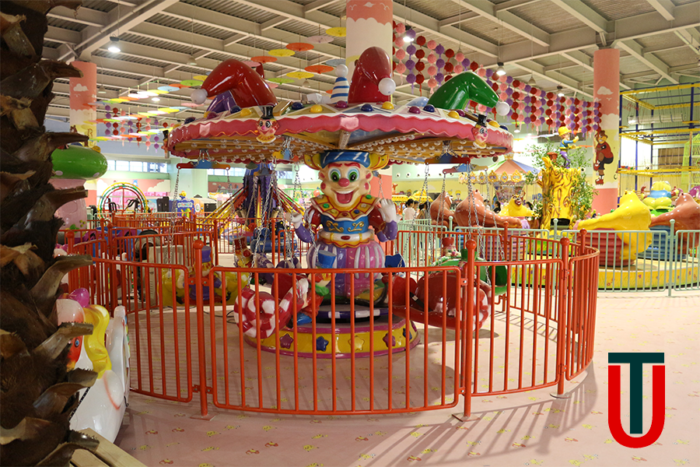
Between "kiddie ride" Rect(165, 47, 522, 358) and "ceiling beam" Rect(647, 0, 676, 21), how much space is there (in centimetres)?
893

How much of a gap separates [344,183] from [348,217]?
13.8 inches

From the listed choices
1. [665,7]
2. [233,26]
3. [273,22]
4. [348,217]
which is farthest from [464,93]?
[665,7]

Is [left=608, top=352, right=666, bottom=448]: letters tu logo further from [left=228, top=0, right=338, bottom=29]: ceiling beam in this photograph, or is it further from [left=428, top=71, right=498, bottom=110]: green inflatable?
[left=228, top=0, right=338, bottom=29]: ceiling beam

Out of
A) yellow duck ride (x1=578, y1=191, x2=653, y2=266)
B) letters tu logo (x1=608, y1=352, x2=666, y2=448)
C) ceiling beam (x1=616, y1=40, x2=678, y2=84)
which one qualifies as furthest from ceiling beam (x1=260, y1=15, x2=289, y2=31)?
letters tu logo (x1=608, y1=352, x2=666, y2=448)

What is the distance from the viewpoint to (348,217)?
519cm

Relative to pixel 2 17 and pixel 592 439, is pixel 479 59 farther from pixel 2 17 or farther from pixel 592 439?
pixel 2 17

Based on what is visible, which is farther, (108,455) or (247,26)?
(247,26)

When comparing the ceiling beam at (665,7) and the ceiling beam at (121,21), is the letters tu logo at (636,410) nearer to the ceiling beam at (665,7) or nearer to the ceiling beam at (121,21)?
the ceiling beam at (121,21)

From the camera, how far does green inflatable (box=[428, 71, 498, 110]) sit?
4.37m

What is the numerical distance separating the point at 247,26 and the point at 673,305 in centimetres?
1088

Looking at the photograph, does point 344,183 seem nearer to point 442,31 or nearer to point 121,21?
point 121,21

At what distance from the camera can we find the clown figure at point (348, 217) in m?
5.11

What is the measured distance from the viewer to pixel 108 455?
5.35 ft

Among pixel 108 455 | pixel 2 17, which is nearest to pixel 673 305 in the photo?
pixel 108 455
